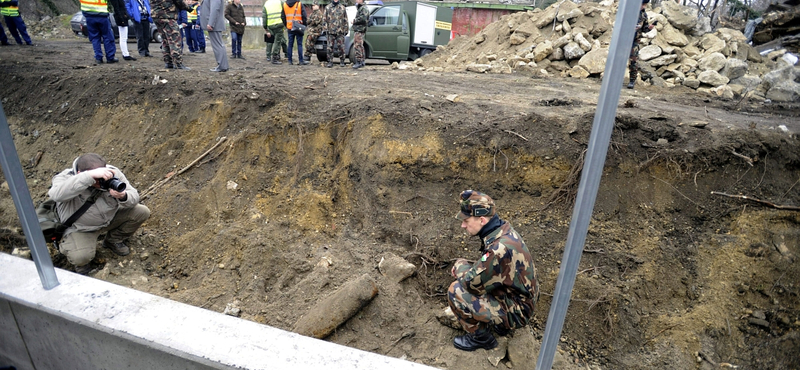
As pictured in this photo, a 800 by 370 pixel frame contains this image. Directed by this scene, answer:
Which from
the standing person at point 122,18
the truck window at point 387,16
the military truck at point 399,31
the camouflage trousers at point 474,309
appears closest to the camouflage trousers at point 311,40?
the military truck at point 399,31

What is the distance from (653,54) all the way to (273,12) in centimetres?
879

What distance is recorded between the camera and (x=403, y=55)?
12.1m

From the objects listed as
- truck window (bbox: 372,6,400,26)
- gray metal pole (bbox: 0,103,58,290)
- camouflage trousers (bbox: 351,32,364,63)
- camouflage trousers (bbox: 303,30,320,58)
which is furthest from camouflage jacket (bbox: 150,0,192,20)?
gray metal pole (bbox: 0,103,58,290)

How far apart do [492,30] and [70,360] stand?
452 inches

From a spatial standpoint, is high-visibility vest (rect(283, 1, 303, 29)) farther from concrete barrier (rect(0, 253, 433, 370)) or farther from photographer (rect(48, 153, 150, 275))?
concrete barrier (rect(0, 253, 433, 370))

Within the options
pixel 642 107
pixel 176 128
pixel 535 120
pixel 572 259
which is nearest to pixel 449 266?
pixel 535 120

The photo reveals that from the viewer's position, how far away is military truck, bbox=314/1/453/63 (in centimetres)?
1179

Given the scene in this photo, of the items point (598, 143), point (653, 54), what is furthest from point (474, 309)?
point (653, 54)

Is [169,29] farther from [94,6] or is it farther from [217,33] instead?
[94,6]

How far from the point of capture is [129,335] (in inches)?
83.4

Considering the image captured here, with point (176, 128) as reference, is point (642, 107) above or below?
above

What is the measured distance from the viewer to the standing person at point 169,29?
25.0ft

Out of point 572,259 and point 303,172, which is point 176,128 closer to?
point 303,172

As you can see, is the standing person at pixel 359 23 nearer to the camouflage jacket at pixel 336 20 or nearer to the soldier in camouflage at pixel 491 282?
the camouflage jacket at pixel 336 20
